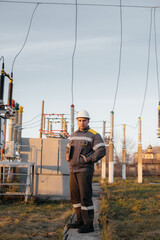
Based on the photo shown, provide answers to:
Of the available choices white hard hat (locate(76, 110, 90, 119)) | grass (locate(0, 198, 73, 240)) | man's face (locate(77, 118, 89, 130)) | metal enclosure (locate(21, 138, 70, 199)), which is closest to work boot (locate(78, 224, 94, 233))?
grass (locate(0, 198, 73, 240))

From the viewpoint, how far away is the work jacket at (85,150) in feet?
18.6

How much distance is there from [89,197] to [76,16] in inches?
358

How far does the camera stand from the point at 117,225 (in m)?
6.64

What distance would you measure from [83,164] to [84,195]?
1.81 feet

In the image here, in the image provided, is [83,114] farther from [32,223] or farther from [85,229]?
[32,223]

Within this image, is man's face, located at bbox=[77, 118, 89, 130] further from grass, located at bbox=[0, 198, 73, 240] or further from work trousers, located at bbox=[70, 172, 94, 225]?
grass, located at bbox=[0, 198, 73, 240]

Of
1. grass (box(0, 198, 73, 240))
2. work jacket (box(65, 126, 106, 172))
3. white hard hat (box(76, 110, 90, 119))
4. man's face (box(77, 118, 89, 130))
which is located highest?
white hard hat (box(76, 110, 90, 119))

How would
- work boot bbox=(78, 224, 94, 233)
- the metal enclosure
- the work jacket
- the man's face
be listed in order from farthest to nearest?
the metal enclosure → the man's face → the work jacket → work boot bbox=(78, 224, 94, 233)

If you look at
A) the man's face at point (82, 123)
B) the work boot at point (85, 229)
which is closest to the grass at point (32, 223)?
the work boot at point (85, 229)

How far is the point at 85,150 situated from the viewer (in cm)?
577

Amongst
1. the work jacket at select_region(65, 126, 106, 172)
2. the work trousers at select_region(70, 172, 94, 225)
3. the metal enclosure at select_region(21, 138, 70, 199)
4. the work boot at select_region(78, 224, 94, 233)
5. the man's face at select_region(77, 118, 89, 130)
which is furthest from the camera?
the metal enclosure at select_region(21, 138, 70, 199)

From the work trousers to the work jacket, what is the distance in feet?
0.43

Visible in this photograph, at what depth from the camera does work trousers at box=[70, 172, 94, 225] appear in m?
5.57

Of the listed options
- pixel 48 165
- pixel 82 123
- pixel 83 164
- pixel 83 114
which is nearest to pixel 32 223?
pixel 83 164
